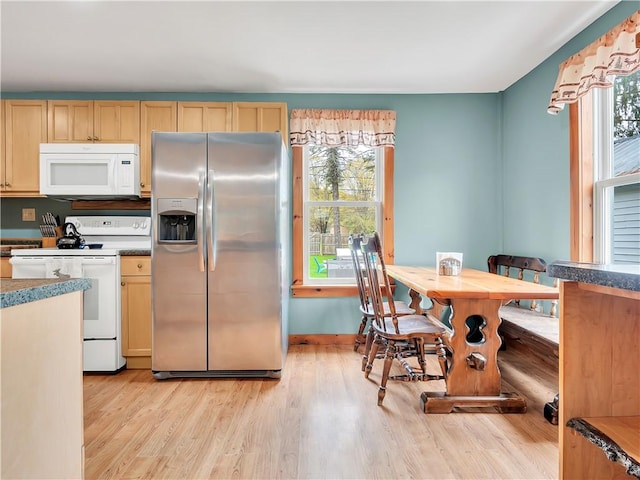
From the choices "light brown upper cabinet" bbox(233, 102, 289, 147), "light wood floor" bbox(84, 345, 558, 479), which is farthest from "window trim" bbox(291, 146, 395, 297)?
"light wood floor" bbox(84, 345, 558, 479)

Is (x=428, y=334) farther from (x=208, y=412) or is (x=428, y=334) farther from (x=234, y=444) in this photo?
(x=208, y=412)

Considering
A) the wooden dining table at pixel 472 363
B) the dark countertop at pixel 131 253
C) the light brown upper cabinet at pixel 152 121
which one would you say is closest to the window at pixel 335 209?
the light brown upper cabinet at pixel 152 121

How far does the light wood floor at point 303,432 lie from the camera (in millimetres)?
1592

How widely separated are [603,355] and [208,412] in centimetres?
197

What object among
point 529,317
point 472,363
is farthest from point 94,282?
point 529,317

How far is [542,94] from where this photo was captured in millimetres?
2867

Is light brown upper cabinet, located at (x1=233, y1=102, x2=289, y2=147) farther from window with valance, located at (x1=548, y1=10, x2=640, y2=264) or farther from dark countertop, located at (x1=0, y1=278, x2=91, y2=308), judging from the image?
dark countertop, located at (x1=0, y1=278, x2=91, y2=308)

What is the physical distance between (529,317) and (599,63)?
1.63 meters

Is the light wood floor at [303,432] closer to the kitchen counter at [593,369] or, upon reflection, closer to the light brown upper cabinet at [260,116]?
the kitchen counter at [593,369]

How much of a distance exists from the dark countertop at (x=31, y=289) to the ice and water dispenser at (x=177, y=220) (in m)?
1.52

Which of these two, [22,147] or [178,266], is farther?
[22,147]

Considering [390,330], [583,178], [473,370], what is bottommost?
[473,370]

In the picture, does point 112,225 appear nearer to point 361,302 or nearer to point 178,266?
point 178,266

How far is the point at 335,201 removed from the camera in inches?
139
